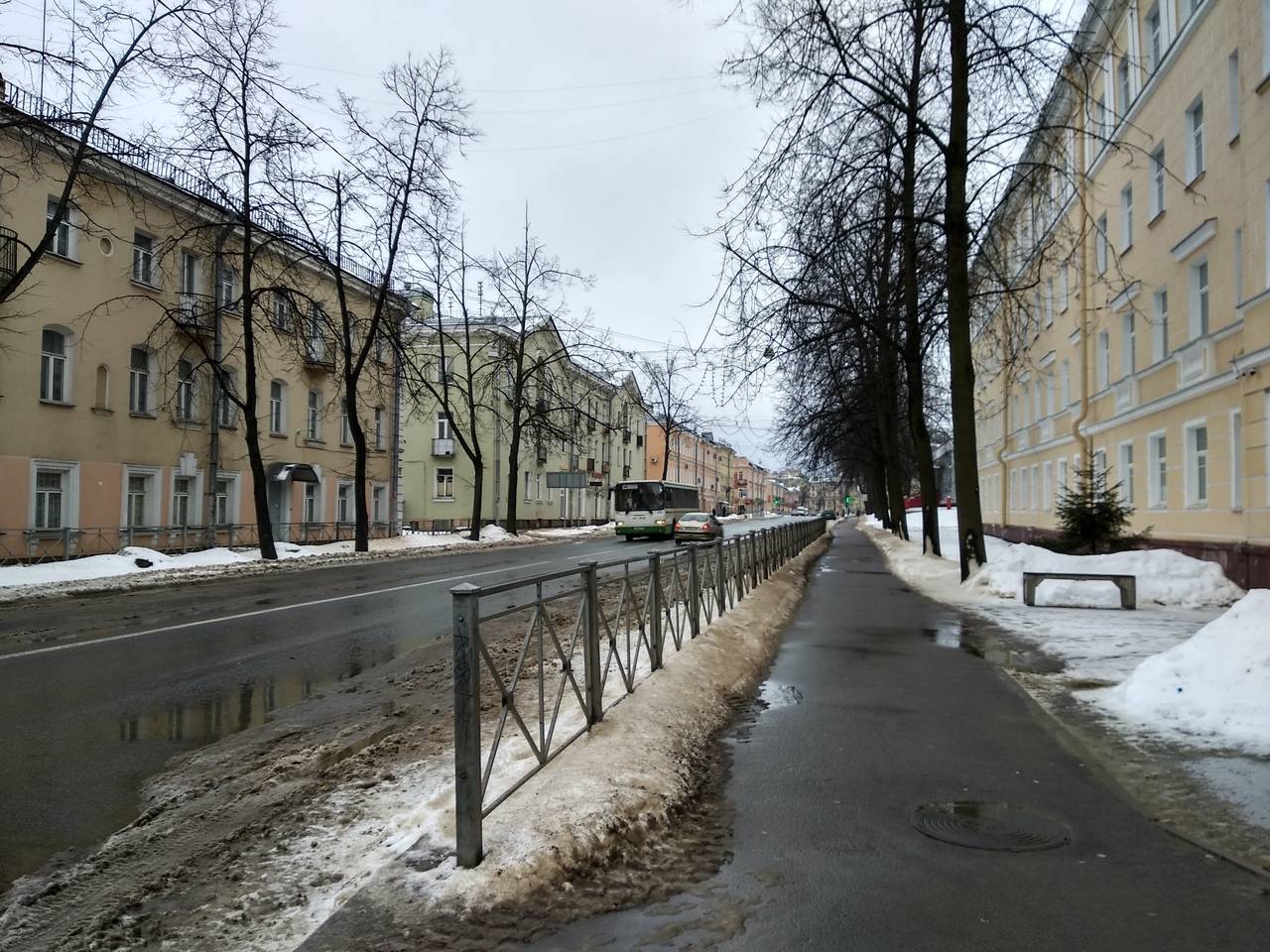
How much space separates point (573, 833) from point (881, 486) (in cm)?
4718

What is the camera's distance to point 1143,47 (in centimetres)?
1878

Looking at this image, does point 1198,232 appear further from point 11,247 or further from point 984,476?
point 984,476

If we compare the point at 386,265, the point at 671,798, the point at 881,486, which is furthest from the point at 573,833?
the point at 881,486

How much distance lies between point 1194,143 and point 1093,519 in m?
7.23

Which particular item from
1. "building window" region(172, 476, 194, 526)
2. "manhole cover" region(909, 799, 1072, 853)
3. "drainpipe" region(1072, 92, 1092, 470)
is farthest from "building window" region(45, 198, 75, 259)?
"drainpipe" region(1072, 92, 1092, 470)

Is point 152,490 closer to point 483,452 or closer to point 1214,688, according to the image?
point 1214,688

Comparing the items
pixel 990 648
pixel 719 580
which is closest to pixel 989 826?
pixel 990 648

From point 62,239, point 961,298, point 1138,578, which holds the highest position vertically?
point 62,239

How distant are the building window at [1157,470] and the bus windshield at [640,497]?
75.8ft

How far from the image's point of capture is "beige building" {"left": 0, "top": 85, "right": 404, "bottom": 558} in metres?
19.8

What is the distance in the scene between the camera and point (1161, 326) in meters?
18.2

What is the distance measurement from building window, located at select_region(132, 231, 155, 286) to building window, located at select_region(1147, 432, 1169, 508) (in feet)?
79.5

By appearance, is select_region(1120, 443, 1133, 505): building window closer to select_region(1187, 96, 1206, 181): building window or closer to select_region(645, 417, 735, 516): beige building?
select_region(1187, 96, 1206, 181): building window

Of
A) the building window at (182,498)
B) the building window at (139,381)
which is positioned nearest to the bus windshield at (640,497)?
the building window at (182,498)
